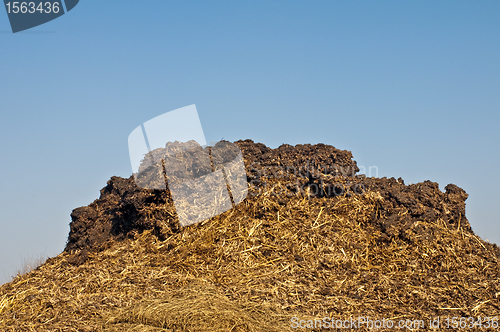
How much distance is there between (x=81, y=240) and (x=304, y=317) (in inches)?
204

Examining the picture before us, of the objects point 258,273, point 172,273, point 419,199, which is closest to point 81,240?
point 172,273

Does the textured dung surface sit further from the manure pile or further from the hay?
the hay

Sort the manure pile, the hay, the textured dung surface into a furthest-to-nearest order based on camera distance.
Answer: the textured dung surface → the manure pile → the hay

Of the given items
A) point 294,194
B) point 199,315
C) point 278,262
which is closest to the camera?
point 199,315

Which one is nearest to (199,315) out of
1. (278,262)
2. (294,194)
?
(278,262)

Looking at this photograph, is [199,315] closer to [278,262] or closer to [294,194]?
[278,262]

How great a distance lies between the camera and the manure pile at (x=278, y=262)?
5.79 metres

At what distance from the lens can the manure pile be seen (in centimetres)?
579

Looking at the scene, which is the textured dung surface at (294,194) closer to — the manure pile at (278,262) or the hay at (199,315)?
the manure pile at (278,262)

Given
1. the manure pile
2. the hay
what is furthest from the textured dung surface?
the hay

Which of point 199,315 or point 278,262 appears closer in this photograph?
point 199,315

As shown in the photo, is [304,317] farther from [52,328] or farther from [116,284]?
[52,328]

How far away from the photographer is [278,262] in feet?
22.5

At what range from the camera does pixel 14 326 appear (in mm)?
6156
